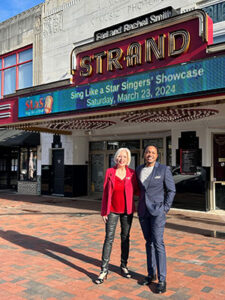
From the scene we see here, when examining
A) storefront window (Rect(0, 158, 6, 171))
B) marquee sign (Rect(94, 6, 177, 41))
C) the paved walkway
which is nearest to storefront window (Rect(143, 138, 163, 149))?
the paved walkway

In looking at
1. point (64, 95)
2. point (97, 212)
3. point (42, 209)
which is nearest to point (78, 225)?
point (97, 212)

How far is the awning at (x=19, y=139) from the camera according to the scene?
14834mm

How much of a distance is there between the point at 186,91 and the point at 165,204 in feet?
12.0

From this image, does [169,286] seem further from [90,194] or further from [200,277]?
[90,194]

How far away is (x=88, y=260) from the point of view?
511 centimetres

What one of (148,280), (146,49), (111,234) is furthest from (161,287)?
(146,49)

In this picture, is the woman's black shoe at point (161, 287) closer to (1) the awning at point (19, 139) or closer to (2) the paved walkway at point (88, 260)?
(2) the paved walkway at point (88, 260)

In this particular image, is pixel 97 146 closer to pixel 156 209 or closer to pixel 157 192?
pixel 157 192

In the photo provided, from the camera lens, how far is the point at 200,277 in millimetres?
4324

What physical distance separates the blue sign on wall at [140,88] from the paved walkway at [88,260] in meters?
3.26

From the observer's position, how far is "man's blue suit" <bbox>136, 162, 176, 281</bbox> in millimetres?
3879

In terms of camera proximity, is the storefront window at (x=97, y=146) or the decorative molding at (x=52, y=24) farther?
the decorative molding at (x=52, y=24)

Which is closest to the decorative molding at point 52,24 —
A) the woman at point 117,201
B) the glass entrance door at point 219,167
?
the glass entrance door at point 219,167

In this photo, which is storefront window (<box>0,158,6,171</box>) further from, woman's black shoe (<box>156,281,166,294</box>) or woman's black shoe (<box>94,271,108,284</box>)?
woman's black shoe (<box>156,281,166,294</box>)
